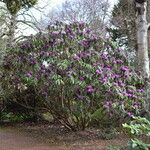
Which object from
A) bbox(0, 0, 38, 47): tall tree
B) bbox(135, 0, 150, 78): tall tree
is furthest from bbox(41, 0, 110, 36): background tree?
bbox(135, 0, 150, 78): tall tree

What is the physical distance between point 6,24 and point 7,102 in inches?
318

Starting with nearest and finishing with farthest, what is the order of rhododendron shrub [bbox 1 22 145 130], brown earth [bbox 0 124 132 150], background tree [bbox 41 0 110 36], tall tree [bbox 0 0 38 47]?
1. brown earth [bbox 0 124 132 150]
2. rhododendron shrub [bbox 1 22 145 130]
3. tall tree [bbox 0 0 38 47]
4. background tree [bbox 41 0 110 36]

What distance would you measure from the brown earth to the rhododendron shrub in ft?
1.57

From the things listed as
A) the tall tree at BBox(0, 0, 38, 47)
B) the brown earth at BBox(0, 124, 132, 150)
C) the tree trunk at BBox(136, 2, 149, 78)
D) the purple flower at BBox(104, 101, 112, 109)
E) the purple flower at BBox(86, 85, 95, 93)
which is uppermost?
the tall tree at BBox(0, 0, 38, 47)

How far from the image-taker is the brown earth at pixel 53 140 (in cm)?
927

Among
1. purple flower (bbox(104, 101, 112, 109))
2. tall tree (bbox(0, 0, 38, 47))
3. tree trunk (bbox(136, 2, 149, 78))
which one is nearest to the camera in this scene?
purple flower (bbox(104, 101, 112, 109))

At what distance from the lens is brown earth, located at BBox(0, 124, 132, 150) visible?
30.4 feet

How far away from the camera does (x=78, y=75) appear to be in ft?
32.3

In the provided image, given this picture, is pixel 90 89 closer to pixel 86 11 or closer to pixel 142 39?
pixel 142 39

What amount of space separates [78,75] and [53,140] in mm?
1780

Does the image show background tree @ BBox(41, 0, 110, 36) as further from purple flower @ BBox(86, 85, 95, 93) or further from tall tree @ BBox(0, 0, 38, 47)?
purple flower @ BBox(86, 85, 95, 93)

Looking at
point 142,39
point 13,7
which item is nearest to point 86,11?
point 13,7

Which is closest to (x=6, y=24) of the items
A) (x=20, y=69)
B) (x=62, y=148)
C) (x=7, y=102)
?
(x=7, y=102)

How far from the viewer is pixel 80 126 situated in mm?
11141
